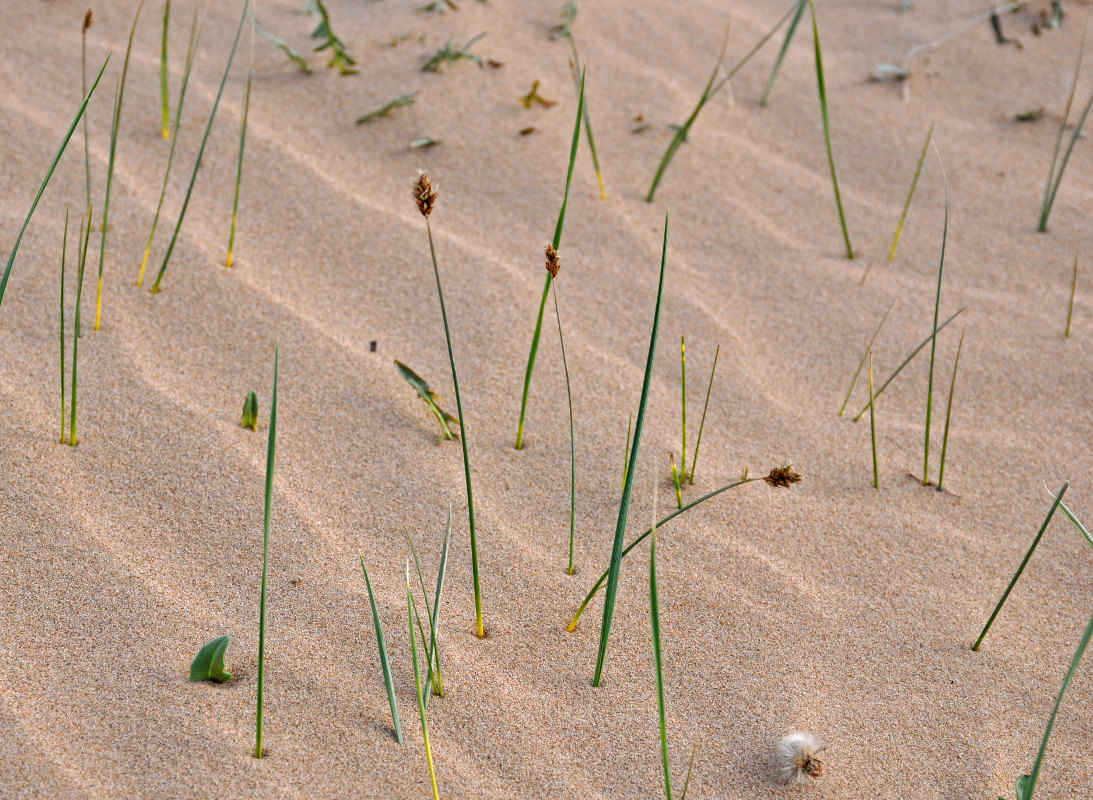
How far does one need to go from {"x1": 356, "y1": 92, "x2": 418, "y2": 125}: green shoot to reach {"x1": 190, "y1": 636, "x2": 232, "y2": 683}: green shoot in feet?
4.99

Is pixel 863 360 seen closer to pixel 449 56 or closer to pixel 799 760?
pixel 799 760

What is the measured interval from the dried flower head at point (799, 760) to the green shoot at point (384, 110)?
1749 mm

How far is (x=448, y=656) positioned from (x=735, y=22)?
2.38 m

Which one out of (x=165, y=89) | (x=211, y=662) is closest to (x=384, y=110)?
(x=165, y=89)

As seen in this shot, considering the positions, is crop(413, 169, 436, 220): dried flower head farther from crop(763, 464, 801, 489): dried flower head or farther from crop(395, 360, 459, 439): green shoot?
crop(395, 360, 459, 439): green shoot

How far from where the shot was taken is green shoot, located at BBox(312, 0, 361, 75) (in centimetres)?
247

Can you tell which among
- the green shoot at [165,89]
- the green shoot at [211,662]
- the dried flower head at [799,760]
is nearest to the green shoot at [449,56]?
the green shoot at [165,89]

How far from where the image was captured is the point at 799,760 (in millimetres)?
1199

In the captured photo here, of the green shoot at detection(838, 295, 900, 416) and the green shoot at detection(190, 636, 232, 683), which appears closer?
the green shoot at detection(190, 636, 232, 683)

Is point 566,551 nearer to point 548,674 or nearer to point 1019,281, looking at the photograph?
point 548,674

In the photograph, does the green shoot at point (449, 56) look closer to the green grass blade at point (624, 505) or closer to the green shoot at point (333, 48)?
the green shoot at point (333, 48)

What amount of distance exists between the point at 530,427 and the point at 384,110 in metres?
1.04

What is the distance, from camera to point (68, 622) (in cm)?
128

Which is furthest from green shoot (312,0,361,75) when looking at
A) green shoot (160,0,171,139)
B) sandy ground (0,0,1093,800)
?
green shoot (160,0,171,139)
